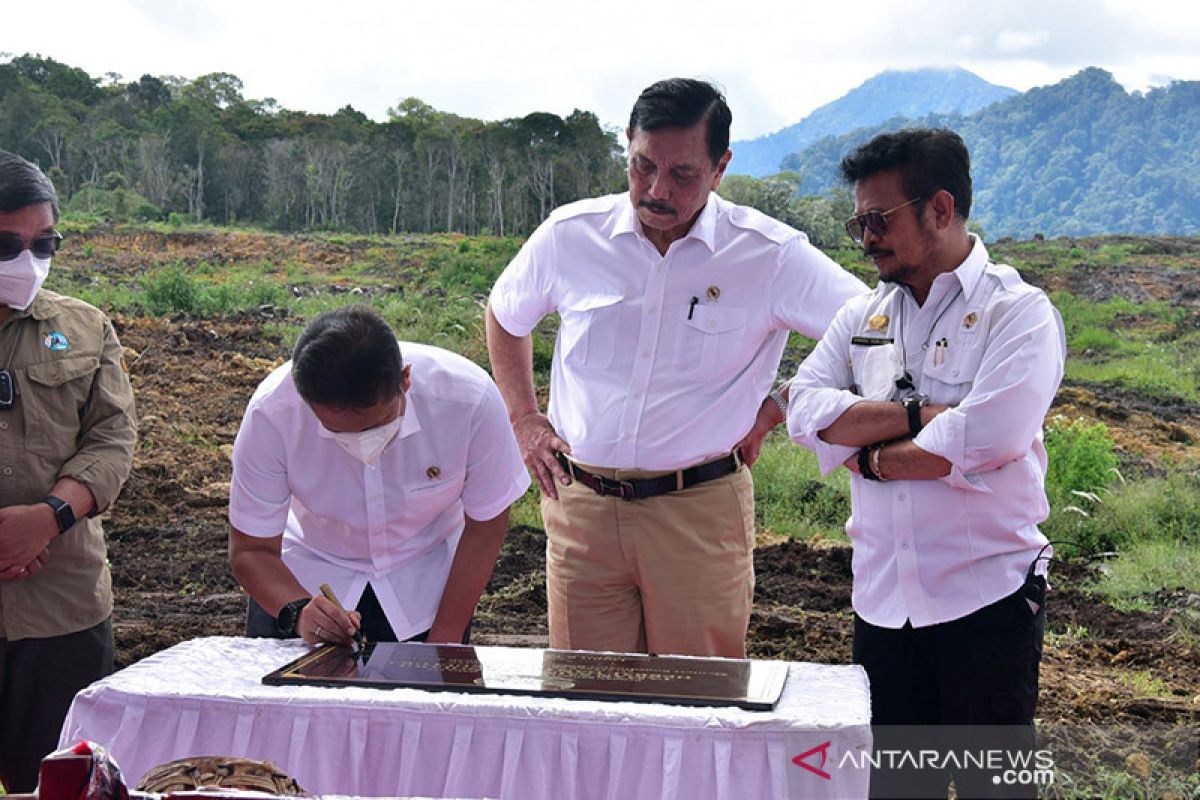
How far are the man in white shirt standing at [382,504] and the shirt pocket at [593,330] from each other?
329 mm

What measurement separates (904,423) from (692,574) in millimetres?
716

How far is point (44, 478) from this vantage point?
3016mm

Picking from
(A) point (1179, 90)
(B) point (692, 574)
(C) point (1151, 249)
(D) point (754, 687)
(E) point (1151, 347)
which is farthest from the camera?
(A) point (1179, 90)

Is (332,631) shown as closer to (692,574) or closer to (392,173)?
(692,574)

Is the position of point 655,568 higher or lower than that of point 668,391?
lower

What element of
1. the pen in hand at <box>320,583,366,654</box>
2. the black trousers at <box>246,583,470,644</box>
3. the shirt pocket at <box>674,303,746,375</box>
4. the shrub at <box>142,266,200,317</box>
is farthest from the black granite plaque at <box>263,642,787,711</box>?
the shrub at <box>142,266,200,317</box>

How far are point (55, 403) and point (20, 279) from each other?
303mm

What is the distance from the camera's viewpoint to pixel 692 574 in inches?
125

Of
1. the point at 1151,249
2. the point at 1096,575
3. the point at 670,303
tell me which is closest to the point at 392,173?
the point at 1151,249

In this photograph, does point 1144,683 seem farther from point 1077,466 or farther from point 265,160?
point 265,160

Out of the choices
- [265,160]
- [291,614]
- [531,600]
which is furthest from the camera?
[265,160]

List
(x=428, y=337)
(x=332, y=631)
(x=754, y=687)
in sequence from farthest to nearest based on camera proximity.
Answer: (x=428, y=337), (x=332, y=631), (x=754, y=687)

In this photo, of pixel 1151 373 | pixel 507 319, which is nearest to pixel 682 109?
pixel 507 319

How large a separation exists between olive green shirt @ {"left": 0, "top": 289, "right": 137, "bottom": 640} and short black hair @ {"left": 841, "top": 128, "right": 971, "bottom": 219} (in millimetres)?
1813
